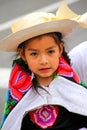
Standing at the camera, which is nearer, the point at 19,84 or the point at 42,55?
the point at 42,55

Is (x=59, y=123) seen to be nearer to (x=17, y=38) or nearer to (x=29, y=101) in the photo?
(x=29, y=101)

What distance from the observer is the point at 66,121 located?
209 cm

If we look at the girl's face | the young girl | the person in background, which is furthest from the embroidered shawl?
the person in background

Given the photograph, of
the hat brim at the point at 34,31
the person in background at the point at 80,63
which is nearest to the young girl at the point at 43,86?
the hat brim at the point at 34,31

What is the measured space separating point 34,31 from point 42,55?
5.1 inches

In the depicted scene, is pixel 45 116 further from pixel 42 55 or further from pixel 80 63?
pixel 80 63

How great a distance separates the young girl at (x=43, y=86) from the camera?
6.60ft

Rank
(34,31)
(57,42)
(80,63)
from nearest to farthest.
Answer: (34,31) < (57,42) < (80,63)

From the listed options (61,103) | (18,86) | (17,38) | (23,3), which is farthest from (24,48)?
(23,3)

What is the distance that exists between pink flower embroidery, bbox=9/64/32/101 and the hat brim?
170 mm

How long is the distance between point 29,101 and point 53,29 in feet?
1.39

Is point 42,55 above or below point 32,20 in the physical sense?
below

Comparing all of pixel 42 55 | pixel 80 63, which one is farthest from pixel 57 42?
pixel 80 63

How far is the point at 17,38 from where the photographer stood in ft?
6.56
